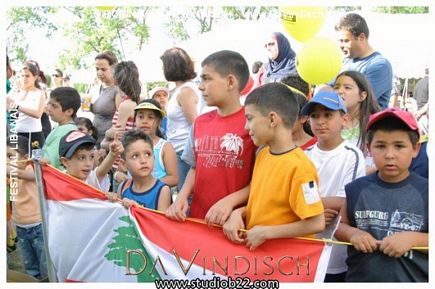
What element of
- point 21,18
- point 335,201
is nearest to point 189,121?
point 335,201

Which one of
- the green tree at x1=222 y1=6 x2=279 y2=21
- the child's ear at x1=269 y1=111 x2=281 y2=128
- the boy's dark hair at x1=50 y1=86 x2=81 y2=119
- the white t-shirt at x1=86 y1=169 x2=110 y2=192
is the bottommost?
the white t-shirt at x1=86 y1=169 x2=110 y2=192

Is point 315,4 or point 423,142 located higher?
point 315,4

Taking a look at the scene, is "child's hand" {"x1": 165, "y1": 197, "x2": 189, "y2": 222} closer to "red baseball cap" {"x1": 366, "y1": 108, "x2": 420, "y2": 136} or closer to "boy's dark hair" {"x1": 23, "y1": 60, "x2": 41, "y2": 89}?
"red baseball cap" {"x1": 366, "y1": 108, "x2": 420, "y2": 136}

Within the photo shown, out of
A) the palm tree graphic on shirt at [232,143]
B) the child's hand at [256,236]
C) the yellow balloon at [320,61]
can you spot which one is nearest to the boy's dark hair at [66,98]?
the yellow balloon at [320,61]

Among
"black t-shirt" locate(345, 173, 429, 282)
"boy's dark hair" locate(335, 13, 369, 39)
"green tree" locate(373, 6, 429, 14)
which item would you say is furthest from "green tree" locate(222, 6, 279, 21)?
"black t-shirt" locate(345, 173, 429, 282)

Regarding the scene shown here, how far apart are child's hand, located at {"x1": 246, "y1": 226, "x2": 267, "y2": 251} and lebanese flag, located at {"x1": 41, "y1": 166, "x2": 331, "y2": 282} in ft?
0.23

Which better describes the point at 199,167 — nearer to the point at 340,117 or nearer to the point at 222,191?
the point at 222,191

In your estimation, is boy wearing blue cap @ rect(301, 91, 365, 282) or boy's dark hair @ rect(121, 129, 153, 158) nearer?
boy wearing blue cap @ rect(301, 91, 365, 282)

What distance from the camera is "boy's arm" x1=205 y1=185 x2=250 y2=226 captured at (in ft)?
10.1

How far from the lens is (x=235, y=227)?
3.02 m

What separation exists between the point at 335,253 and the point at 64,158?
203cm

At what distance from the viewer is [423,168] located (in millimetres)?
3281

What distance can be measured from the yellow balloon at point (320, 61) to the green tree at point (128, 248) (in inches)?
79.0

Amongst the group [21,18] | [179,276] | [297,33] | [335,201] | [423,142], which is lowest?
[179,276]
